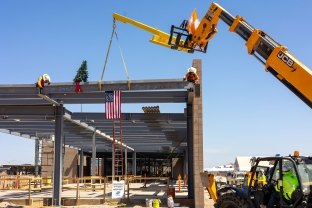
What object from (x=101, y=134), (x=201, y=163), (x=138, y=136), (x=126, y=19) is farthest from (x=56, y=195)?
(x=138, y=136)

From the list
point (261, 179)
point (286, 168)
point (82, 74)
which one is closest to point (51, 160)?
point (82, 74)

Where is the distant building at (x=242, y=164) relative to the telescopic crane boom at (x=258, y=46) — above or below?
below

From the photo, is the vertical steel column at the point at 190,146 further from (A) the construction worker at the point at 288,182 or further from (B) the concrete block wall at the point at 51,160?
(B) the concrete block wall at the point at 51,160

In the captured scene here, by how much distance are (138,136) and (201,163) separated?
15.3 m

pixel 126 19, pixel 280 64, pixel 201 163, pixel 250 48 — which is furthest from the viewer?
pixel 201 163

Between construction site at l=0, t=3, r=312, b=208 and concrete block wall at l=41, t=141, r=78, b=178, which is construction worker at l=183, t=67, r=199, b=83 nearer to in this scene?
construction site at l=0, t=3, r=312, b=208

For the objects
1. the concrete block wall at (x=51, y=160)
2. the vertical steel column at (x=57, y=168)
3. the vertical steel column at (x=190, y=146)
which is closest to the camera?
the vertical steel column at (x=190, y=146)

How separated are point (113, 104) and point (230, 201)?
8.85 meters

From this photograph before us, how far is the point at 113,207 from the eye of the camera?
19.1m

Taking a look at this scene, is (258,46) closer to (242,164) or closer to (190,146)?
(190,146)

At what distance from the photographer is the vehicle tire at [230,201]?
11.3 meters

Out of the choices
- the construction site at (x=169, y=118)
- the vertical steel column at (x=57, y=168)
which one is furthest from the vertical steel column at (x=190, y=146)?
the vertical steel column at (x=57, y=168)

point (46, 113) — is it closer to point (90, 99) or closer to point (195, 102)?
point (90, 99)

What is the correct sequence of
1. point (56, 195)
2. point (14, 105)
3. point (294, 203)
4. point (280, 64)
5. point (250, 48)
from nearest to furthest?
point (294, 203), point (280, 64), point (250, 48), point (56, 195), point (14, 105)
